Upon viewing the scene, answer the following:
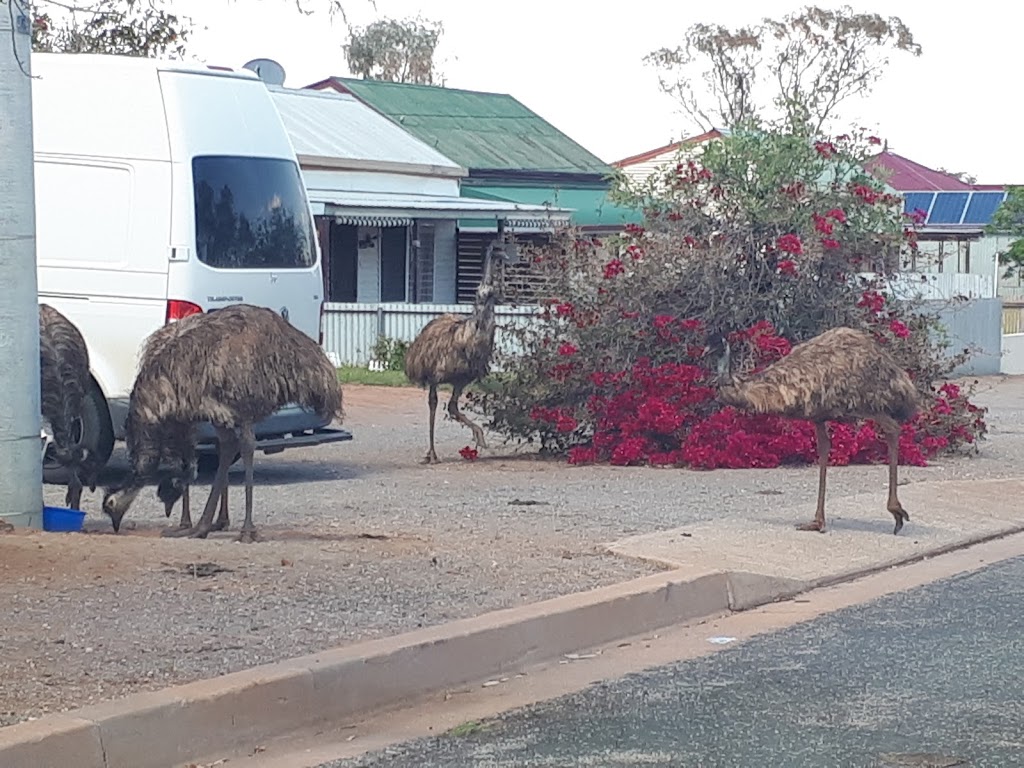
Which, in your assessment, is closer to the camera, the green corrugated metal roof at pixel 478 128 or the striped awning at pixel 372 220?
the striped awning at pixel 372 220

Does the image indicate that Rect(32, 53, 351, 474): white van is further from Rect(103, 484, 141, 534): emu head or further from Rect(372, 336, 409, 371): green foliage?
Rect(372, 336, 409, 371): green foliage

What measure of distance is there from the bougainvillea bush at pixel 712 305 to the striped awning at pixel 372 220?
12.1 metres

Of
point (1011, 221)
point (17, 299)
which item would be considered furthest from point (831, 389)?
point (1011, 221)

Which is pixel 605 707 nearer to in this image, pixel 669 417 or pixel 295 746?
pixel 295 746

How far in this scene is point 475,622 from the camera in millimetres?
8094

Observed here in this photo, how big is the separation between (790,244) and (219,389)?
7.34 metres

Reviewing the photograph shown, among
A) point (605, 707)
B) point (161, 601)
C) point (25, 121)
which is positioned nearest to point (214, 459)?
point (25, 121)

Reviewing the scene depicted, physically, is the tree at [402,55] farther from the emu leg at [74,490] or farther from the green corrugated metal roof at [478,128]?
the emu leg at [74,490]

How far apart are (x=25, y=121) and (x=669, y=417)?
715cm

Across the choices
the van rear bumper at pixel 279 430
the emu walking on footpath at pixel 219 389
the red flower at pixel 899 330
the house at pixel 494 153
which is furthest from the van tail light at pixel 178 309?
the house at pixel 494 153

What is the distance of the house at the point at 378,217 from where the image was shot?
28438 mm

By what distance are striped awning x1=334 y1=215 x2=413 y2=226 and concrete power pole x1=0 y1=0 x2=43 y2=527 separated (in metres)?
18.7

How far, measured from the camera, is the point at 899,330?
16.2m

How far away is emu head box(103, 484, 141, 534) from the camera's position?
10.3 metres
